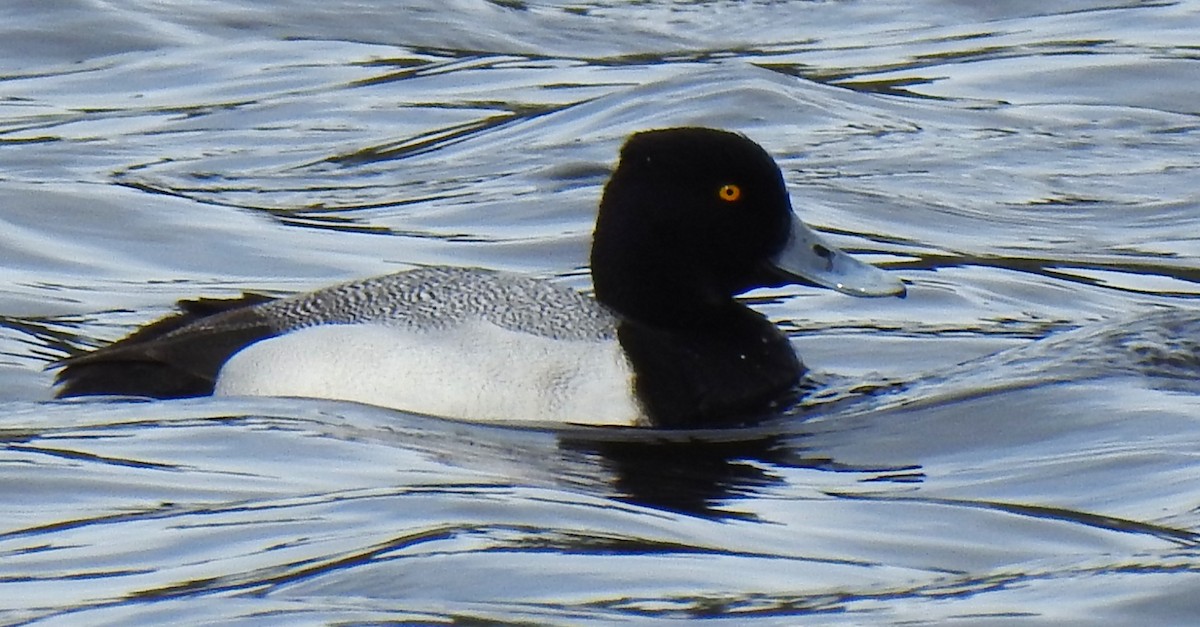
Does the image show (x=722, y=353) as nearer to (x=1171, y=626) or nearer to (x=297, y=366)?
(x=297, y=366)

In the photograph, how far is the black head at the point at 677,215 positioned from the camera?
7.20m

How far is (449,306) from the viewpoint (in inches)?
270

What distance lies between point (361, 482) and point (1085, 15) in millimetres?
10827

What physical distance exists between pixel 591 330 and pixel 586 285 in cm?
240

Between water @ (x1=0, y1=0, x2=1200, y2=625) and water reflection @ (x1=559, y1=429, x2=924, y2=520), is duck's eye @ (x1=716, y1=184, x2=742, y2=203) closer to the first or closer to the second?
water @ (x1=0, y1=0, x2=1200, y2=625)

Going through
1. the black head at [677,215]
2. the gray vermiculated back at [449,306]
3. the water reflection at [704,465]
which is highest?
the black head at [677,215]

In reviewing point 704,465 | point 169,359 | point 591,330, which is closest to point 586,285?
point 591,330

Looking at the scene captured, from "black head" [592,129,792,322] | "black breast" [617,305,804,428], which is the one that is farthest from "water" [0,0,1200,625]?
"black head" [592,129,792,322]

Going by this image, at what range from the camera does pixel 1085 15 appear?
1573 centimetres

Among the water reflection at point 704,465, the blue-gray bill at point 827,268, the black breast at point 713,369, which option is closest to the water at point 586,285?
the water reflection at point 704,465

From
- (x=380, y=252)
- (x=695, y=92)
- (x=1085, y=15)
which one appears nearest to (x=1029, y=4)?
(x=1085, y=15)

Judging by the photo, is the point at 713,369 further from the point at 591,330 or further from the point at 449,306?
the point at 449,306

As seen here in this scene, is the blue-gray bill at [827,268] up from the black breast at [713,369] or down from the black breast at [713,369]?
up

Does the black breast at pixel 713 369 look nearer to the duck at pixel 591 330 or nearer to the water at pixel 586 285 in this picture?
the duck at pixel 591 330
